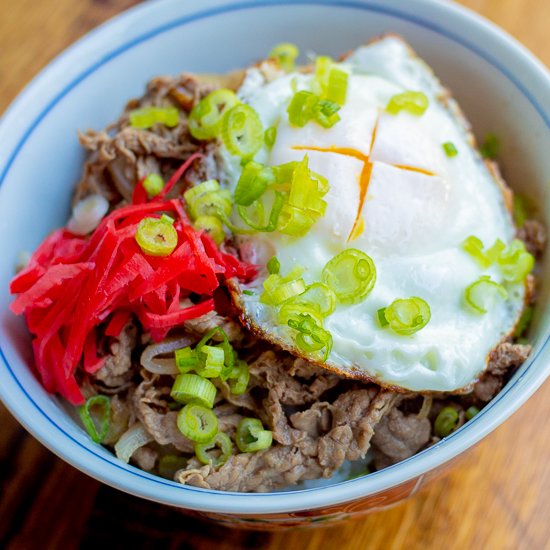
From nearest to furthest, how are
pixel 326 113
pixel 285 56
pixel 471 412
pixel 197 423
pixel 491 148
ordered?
pixel 197 423 < pixel 471 412 < pixel 326 113 < pixel 285 56 < pixel 491 148

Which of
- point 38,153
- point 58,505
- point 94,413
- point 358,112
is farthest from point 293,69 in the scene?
point 58,505

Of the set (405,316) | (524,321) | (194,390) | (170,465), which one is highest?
(405,316)

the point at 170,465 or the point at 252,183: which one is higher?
the point at 252,183

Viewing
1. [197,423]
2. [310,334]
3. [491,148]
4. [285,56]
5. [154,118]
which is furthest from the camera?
[491,148]

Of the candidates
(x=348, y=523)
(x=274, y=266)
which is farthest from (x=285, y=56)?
(x=348, y=523)

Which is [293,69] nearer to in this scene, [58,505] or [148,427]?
[148,427]

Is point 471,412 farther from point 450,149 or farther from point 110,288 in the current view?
point 110,288

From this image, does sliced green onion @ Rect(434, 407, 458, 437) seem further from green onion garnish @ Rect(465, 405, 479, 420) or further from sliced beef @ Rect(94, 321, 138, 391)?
sliced beef @ Rect(94, 321, 138, 391)
